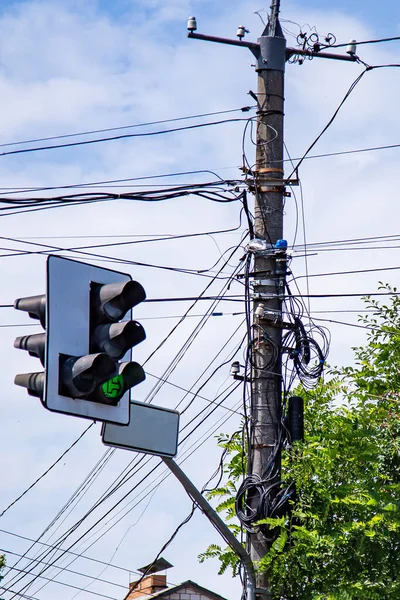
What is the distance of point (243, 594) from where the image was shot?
1087cm

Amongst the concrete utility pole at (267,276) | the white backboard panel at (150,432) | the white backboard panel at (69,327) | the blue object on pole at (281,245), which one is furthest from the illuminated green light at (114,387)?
the blue object on pole at (281,245)

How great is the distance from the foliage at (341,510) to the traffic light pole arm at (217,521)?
0.54 ft

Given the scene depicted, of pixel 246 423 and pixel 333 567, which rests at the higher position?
pixel 246 423

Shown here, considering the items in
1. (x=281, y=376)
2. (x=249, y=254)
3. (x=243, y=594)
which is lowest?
(x=243, y=594)

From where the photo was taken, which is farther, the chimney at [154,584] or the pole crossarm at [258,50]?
the chimney at [154,584]

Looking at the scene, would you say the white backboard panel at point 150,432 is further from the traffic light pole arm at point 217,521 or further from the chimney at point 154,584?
the chimney at point 154,584

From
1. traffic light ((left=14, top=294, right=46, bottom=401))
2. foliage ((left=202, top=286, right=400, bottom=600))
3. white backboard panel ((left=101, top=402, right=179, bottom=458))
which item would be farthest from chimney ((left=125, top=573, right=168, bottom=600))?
traffic light ((left=14, top=294, right=46, bottom=401))

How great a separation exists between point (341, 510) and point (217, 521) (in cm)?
144

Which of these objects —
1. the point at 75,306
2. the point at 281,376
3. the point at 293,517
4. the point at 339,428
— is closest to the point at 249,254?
the point at 281,376

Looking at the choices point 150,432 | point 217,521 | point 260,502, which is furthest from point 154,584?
point 150,432

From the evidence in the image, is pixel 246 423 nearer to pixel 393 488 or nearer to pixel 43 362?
pixel 393 488

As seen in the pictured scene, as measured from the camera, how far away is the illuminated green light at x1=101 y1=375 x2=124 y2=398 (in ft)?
24.1

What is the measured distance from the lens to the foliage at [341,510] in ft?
34.7

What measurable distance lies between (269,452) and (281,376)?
831 millimetres
